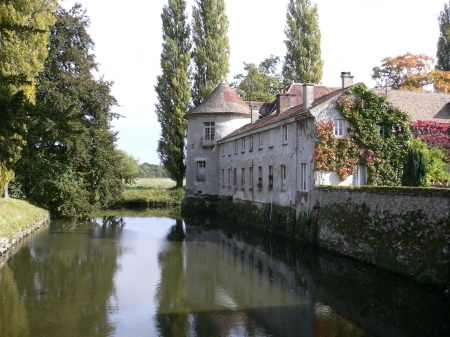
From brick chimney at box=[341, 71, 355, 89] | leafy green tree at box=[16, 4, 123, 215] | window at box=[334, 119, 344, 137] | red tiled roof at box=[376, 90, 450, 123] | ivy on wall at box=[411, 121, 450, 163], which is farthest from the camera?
leafy green tree at box=[16, 4, 123, 215]

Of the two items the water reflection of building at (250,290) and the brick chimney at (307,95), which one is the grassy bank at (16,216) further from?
the brick chimney at (307,95)

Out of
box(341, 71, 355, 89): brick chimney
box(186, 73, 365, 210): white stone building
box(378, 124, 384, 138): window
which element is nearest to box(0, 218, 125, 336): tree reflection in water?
box(186, 73, 365, 210): white stone building

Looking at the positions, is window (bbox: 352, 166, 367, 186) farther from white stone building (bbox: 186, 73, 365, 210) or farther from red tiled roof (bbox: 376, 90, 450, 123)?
red tiled roof (bbox: 376, 90, 450, 123)

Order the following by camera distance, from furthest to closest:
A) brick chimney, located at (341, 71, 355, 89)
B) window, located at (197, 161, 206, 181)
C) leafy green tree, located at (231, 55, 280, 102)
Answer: leafy green tree, located at (231, 55, 280, 102) → window, located at (197, 161, 206, 181) → brick chimney, located at (341, 71, 355, 89)

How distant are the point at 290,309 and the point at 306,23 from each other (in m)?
40.1

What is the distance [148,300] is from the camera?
11.9 meters

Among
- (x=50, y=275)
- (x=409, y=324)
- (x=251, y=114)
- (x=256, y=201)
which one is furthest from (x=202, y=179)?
(x=409, y=324)

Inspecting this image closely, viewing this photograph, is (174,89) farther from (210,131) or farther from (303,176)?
(303,176)

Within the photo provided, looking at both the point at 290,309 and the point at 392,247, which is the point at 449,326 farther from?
the point at 392,247

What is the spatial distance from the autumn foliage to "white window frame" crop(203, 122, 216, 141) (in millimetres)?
14373

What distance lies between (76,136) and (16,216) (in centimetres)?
732

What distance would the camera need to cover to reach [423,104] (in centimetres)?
2542

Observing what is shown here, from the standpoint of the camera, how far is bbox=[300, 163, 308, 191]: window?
70.3 ft

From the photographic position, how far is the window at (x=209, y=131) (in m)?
38.4
